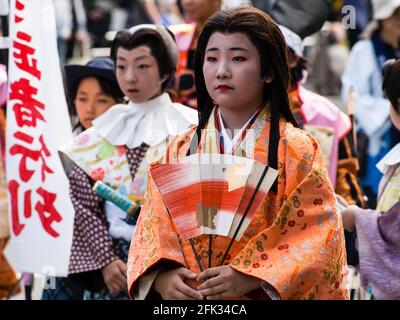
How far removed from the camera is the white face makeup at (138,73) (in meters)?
5.78

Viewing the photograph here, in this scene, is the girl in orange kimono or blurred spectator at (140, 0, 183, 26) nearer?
the girl in orange kimono

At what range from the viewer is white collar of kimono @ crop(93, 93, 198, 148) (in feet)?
18.8

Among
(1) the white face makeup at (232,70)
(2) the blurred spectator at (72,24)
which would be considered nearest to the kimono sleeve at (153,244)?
(1) the white face makeup at (232,70)

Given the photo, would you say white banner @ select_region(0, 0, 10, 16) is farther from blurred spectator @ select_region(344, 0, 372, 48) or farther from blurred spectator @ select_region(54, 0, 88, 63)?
blurred spectator @ select_region(54, 0, 88, 63)

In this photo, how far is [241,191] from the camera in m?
4.18

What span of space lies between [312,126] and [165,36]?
3.13 ft

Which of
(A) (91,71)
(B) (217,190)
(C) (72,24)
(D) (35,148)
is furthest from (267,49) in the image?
(C) (72,24)

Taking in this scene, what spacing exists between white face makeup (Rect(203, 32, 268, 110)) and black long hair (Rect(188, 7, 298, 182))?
0.03 metres

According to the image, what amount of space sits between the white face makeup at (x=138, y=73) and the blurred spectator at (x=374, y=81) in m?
2.47

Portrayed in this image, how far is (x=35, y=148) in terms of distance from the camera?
19.7 ft

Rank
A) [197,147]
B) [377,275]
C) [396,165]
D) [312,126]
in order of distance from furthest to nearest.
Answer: [312,126]
[396,165]
[377,275]
[197,147]

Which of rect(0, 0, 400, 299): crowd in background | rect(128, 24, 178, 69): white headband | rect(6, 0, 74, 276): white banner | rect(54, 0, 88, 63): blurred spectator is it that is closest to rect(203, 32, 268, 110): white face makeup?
rect(0, 0, 400, 299): crowd in background
